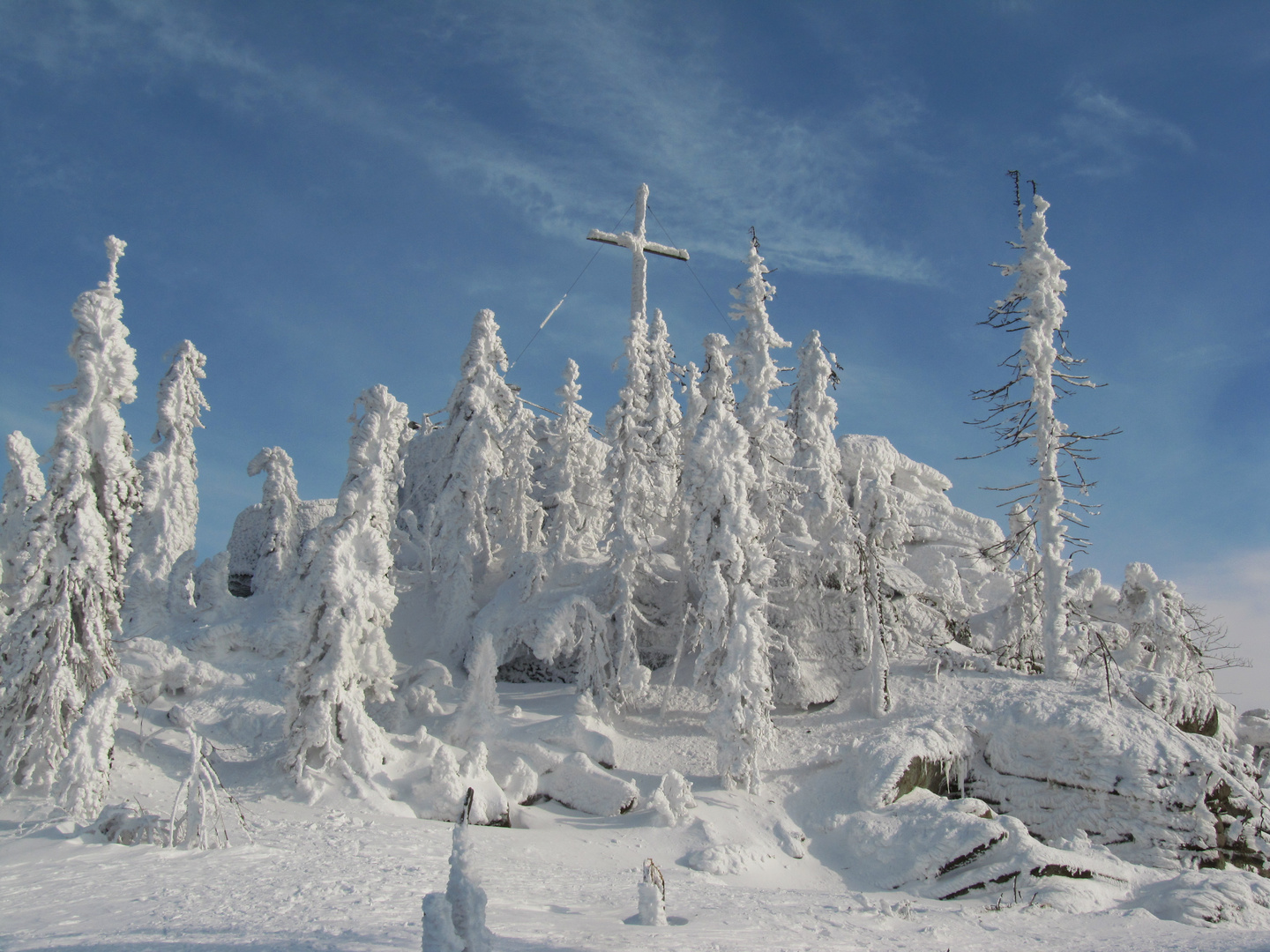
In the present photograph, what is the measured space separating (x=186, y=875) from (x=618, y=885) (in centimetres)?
741

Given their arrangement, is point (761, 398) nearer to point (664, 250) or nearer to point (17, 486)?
point (664, 250)

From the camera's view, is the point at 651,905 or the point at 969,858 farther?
the point at 969,858

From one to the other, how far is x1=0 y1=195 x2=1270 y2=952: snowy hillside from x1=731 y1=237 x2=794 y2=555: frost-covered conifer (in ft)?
0.44

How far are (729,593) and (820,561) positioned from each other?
5086 mm

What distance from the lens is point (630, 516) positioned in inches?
1037

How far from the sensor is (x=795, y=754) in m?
23.2

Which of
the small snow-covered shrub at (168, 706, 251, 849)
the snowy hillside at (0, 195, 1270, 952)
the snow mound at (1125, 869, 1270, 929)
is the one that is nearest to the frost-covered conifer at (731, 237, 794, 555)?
the snowy hillside at (0, 195, 1270, 952)

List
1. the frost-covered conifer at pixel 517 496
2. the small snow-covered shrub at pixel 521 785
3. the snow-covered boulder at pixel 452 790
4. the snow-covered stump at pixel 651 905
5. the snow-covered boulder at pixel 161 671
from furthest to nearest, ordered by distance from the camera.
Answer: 1. the frost-covered conifer at pixel 517 496
2. the snow-covered boulder at pixel 161 671
3. the small snow-covered shrub at pixel 521 785
4. the snow-covered boulder at pixel 452 790
5. the snow-covered stump at pixel 651 905

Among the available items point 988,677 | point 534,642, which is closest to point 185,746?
point 534,642

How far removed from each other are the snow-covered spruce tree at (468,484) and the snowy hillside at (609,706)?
150 mm

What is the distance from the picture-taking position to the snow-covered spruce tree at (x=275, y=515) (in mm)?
34594

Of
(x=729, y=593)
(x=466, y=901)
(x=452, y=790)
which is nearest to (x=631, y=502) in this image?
(x=729, y=593)

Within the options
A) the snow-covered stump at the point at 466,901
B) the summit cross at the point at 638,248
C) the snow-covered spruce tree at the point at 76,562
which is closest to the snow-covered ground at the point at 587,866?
the snow-covered spruce tree at the point at 76,562

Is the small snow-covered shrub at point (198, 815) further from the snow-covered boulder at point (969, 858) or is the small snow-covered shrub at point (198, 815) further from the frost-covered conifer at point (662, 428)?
the frost-covered conifer at point (662, 428)
